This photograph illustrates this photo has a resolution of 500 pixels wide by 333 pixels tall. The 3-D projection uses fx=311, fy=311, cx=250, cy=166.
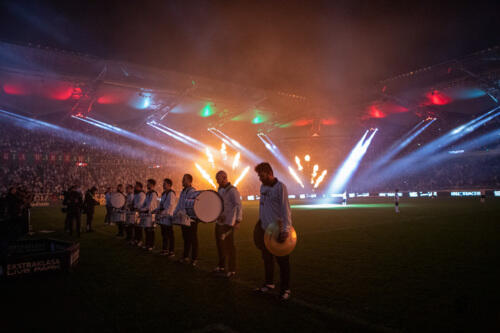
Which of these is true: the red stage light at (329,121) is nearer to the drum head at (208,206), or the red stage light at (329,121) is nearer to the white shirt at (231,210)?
the white shirt at (231,210)

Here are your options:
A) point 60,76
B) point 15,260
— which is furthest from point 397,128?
point 15,260

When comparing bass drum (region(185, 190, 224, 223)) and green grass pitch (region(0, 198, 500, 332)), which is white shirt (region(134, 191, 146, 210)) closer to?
green grass pitch (region(0, 198, 500, 332))

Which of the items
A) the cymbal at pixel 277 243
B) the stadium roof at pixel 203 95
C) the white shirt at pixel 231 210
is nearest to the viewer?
the cymbal at pixel 277 243

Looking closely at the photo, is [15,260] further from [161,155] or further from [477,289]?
[161,155]

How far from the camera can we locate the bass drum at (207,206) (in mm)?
6371

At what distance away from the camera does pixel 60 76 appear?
71.1 feet

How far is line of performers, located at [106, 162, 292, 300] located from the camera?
489cm

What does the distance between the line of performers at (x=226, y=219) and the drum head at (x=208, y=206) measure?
111mm

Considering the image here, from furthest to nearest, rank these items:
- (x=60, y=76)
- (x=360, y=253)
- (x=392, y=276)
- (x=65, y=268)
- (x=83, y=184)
Answer: (x=83, y=184) < (x=60, y=76) < (x=360, y=253) < (x=65, y=268) < (x=392, y=276)

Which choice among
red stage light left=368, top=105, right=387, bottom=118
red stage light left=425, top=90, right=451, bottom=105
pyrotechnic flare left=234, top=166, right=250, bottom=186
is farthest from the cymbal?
pyrotechnic flare left=234, top=166, right=250, bottom=186

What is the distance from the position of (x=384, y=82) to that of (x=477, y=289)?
86.8 ft

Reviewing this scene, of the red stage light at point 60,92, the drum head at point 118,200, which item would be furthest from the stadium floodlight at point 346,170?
the drum head at point 118,200

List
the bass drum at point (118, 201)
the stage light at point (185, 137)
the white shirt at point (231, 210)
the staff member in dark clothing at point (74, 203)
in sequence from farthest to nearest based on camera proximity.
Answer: the stage light at point (185, 137)
the staff member in dark clothing at point (74, 203)
the bass drum at point (118, 201)
the white shirt at point (231, 210)

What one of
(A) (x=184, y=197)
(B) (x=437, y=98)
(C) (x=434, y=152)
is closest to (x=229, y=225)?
(A) (x=184, y=197)
